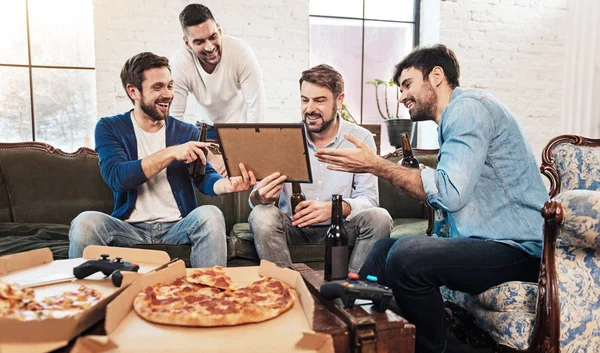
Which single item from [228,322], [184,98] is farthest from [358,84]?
[228,322]

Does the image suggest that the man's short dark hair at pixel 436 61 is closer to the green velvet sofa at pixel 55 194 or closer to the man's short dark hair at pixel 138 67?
the green velvet sofa at pixel 55 194

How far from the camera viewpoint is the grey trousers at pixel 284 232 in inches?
76.7

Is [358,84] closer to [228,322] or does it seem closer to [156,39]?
[156,39]

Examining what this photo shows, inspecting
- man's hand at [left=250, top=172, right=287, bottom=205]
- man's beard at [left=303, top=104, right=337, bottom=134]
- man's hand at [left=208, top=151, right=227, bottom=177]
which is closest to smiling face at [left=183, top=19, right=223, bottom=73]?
man's hand at [left=208, top=151, right=227, bottom=177]

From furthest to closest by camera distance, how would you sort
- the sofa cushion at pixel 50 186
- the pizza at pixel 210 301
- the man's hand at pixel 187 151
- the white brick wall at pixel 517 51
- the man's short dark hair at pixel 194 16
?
the white brick wall at pixel 517 51 < the man's short dark hair at pixel 194 16 < the sofa cushion at pixel 50 186 < the man's hand at pixel 187 151 < the pizza at pixel 210 301

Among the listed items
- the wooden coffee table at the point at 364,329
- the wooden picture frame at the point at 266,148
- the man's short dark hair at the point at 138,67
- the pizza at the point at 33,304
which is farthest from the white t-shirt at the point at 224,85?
the wooden coffee table at the point at 364,329

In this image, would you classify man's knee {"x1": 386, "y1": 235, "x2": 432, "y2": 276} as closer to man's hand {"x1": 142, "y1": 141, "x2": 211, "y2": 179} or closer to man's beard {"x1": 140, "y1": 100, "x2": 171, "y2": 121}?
man's hand {"x1": 142, "y1": 141, "x2": 211, "y2": 179}

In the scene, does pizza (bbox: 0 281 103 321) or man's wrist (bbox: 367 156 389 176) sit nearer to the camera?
pizza (bbox: 0 281 103 321)

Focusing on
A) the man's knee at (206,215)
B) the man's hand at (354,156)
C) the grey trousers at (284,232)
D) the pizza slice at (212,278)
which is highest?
the man's hand at (354,156)

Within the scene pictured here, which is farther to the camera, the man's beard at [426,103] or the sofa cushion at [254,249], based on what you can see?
the sofa cushion at [254,249]

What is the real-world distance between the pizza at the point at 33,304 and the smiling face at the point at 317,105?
1.47m

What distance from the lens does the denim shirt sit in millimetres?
1392

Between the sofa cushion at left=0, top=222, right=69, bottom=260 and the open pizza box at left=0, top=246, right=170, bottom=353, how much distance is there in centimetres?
90

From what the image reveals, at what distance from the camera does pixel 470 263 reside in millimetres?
1344
